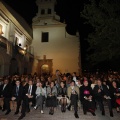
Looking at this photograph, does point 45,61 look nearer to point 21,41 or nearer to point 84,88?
point 21,41

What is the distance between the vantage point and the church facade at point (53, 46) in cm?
2295

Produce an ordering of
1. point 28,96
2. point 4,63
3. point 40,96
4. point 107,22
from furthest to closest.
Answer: point 4,63
point 107,22
point 40,96
point 28,96

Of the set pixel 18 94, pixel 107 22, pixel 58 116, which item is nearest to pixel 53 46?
pixel 107 22

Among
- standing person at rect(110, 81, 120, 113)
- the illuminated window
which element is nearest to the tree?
standing person at rect(110, 81, 120, 113)

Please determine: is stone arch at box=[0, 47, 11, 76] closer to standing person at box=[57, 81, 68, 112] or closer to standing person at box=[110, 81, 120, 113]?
standing person at box=[57, 81, 68, 112]

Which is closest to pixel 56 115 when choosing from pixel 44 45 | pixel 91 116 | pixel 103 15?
pixel 91 116

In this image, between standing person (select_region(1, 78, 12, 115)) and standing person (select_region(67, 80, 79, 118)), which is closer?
standing person (select_region(67, 80, 79, 118))

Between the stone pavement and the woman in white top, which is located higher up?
the woman in white top

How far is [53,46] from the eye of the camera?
23.6m

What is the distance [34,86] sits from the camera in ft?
28.0

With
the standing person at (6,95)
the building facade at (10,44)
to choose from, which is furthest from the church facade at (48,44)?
the standing person at (6,95)

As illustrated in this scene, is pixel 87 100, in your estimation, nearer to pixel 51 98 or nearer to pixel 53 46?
pixel 51 98

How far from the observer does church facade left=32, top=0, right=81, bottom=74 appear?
2295cm

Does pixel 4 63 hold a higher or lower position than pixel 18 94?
higher
